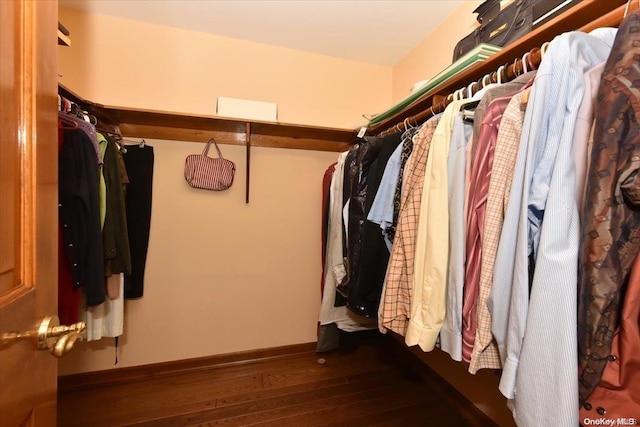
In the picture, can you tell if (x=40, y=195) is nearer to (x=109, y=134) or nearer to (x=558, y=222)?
(x=558, y=222)

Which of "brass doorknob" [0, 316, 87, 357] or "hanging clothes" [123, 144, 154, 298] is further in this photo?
"hanging clothes" [123, 144, 154, 298]

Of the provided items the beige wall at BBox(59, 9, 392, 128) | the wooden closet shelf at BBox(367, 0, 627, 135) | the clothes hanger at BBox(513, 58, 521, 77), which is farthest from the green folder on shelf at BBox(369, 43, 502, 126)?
the beige wall at BBox(59, 9, 392, 128)

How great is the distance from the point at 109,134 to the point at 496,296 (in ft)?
6.21

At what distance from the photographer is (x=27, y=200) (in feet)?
1.53

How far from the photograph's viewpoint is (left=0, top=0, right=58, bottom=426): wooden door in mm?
411

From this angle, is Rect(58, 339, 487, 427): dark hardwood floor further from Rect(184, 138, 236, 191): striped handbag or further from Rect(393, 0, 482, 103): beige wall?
Rect(393, 0, 482, 103): beige wall

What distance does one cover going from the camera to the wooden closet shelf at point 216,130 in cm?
164

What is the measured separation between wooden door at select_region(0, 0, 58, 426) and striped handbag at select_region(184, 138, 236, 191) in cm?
129

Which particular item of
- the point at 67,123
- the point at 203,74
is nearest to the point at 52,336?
the point at 67,123

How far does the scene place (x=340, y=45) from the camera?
2.01 metres

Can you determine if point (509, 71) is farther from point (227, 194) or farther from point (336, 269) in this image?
point (227, 194)

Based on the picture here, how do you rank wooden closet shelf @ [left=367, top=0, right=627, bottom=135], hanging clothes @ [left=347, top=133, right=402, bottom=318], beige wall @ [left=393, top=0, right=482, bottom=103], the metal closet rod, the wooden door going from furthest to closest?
beige wall @ [left=393, top=0, right=482, bottom=103]
hanging clothes @ [left=347, top=133, right=402, bottom=318]
the metal closet rod
wooden closet shelf @ [left=367, top=0, right=627, bottom=135]
the wooden door

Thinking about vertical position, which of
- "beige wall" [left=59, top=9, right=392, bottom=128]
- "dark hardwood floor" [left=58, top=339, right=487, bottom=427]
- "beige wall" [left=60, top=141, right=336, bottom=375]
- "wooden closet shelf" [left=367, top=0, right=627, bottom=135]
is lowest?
"dark hardwood floor" [left=58, top=339, right=487, bottom=427]

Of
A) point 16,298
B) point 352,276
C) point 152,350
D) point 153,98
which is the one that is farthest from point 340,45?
point 152,350
